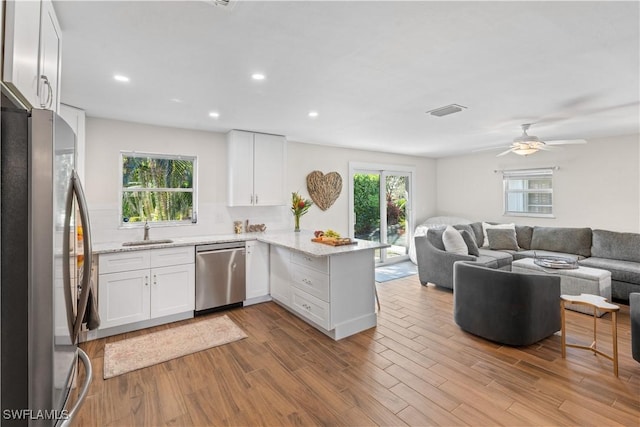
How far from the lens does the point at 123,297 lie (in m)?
3.26

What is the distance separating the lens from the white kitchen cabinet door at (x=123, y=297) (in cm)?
317

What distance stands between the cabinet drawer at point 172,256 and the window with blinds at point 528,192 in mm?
5991

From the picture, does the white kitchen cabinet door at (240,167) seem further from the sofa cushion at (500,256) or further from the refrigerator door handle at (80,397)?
the sofa cushion at (500,256)

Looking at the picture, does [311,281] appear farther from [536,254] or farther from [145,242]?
[536,254]

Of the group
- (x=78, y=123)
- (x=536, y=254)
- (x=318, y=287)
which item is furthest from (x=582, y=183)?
(x=78, y=123)

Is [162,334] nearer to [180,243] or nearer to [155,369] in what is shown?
[155,369]

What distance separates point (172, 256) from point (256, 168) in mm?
1678

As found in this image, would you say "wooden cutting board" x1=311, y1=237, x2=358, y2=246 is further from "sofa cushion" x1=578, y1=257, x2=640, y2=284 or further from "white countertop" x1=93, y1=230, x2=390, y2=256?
"sofa cushion" x1=578, y1=257, x2=640, y2=284

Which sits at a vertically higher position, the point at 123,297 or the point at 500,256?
the point at 500,256

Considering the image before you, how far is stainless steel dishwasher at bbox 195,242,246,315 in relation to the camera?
12.2 feet

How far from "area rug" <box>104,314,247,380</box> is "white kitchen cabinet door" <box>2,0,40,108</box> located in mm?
2340

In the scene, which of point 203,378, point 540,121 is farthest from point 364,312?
point 540,121

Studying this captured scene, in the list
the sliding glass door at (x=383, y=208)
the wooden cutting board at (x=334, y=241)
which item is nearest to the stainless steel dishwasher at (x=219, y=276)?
the wooden cutting board at (x=334, y=241)

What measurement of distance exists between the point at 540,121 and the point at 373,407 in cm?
398
